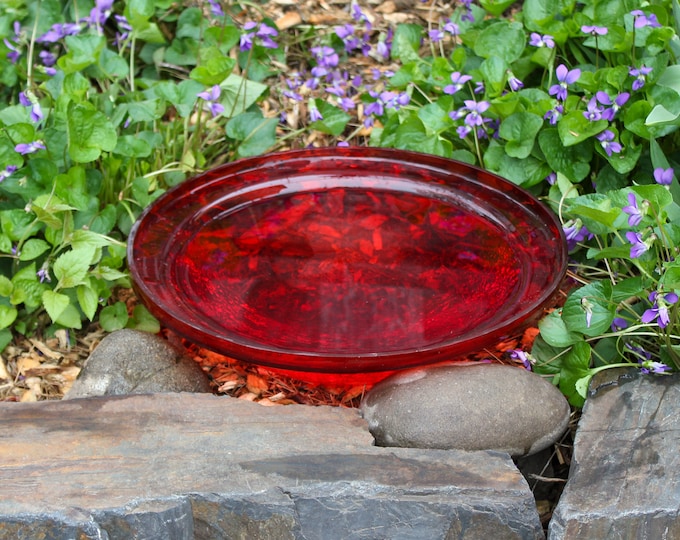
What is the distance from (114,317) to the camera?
6.53 ft

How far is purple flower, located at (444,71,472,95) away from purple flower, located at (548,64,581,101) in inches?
8.0

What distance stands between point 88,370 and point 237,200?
1.66ft

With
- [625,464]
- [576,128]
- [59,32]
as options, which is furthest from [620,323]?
[59,32]

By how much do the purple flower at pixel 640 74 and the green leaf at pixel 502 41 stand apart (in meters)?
0.32

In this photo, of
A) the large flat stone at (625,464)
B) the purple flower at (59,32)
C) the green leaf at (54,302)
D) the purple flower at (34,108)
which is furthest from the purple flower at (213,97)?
the large flat stone at (625,464)

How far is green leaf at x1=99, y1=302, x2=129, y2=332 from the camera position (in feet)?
6.50

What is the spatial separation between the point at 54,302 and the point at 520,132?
109 centimetres

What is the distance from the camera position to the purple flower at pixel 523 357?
5.89ft

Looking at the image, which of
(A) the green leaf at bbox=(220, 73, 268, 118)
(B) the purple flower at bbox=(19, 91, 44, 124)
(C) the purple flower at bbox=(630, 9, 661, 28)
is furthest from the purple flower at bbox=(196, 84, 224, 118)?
(C) the purple flower at bbox=(630, 9, 661, 28)

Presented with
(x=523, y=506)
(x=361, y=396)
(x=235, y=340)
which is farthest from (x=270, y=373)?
(x=523, y=506)

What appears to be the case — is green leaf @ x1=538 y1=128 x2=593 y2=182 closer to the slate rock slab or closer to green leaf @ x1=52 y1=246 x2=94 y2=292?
the slate rock slab

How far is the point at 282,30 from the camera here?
108 inches

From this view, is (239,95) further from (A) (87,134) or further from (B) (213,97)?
(A) (87,134)

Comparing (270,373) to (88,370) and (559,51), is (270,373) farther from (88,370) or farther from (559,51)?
(559,51)
